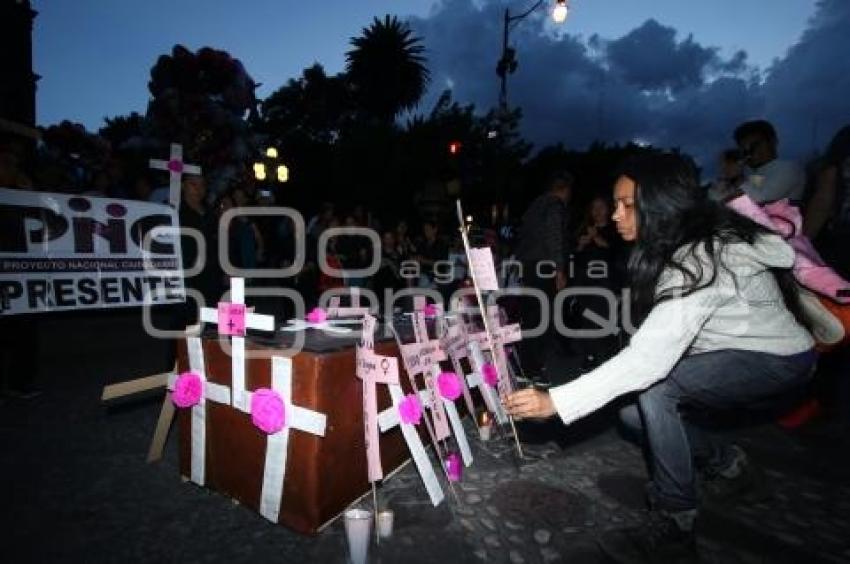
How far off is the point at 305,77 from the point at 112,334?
34.3 meters

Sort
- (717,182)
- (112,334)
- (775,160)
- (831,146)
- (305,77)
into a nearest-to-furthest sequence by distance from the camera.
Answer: (775,160) < (831,146) < (717,182) < (112,334) < (305,77)

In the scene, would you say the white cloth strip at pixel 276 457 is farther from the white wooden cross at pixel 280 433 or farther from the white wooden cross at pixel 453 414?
the white wooden cross at pixel 453 414

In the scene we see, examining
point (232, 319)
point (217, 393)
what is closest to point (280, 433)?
point (217, 393)

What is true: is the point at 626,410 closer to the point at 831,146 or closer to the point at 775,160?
the point at 775,160

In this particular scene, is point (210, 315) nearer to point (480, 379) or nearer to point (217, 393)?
point (217, 393)

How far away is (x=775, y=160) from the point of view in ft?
13.4

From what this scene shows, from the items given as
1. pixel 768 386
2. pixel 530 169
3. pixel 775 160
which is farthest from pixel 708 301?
pixel 530 169

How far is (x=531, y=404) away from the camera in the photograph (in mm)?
2166

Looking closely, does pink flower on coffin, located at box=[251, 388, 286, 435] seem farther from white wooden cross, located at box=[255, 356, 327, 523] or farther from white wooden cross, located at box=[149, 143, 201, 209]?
white wooden cross, located at box=[149, 143, 201, 209]

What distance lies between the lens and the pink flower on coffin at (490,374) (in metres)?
3.52

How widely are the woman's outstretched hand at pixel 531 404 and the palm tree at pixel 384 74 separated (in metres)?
37.1

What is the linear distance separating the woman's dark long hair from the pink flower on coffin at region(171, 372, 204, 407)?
228 centimetres

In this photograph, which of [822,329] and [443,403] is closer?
[822,329]

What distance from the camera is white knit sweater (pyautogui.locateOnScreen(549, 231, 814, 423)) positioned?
212cm
